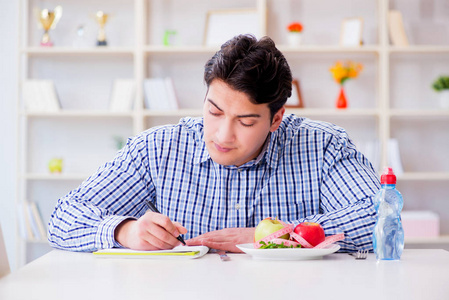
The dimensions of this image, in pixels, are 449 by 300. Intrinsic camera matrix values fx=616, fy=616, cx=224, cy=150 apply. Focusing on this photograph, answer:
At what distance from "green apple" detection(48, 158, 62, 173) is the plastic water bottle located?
2852mm

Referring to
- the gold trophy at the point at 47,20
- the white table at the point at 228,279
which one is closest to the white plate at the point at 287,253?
the white table at the point at 228,279

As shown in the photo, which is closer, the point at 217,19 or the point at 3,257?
the point at 3,257

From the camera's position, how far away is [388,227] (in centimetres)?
138

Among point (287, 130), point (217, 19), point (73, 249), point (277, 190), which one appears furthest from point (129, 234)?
point (217, 19)

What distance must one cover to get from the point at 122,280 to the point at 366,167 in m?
1.02

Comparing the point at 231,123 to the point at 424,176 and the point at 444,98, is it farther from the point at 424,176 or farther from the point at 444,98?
the point at 444,98

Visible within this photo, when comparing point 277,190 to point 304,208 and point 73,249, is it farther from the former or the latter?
point 73,249

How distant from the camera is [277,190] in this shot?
74.1 inches

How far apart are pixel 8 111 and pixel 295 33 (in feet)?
6.35

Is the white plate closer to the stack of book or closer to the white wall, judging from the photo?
the stack of book

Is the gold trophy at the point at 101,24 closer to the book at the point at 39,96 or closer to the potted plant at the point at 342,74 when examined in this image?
the book at the point at 39,96

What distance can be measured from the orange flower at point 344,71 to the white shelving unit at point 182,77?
123mm

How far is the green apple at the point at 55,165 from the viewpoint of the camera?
3885 mm

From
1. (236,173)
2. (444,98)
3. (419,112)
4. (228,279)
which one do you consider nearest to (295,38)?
(419,112)
